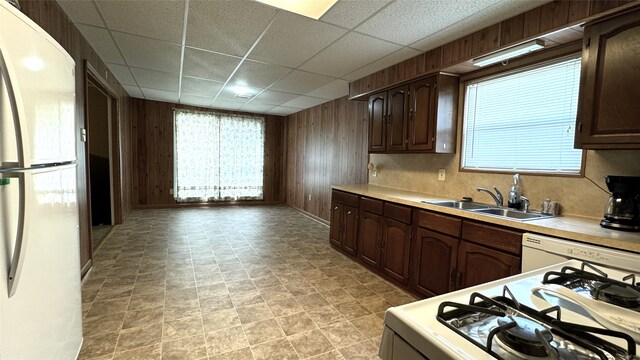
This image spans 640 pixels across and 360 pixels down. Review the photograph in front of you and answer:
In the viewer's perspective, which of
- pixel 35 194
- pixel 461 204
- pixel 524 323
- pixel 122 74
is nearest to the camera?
pixel 524 323

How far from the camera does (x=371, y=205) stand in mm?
3289

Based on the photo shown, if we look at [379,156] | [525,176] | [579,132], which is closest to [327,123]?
[379,156]

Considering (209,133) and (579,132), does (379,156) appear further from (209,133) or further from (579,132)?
(209,133)

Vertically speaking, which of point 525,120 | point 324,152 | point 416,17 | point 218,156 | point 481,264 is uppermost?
point 416,17

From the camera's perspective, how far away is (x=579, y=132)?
1869 millimetres

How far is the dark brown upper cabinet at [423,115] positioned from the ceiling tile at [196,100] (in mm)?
3808

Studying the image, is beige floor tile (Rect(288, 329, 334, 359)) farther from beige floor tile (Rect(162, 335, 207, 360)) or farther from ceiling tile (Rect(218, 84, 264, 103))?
ceiling tile (Rect(218, 84, 264, 103))

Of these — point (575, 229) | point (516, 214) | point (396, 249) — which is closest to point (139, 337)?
point (396, 249)

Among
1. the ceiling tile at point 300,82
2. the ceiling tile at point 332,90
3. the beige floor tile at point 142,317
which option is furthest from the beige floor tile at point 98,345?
the ceiling tile at point 332,90

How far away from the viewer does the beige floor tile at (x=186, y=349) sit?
181 cm

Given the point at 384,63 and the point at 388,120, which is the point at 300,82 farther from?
the point at 388,120

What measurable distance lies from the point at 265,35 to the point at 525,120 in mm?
2477

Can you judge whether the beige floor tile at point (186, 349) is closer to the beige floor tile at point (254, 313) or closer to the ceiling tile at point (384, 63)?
the beige floor tile at point (254, 313)

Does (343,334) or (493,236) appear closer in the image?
(493,236)
